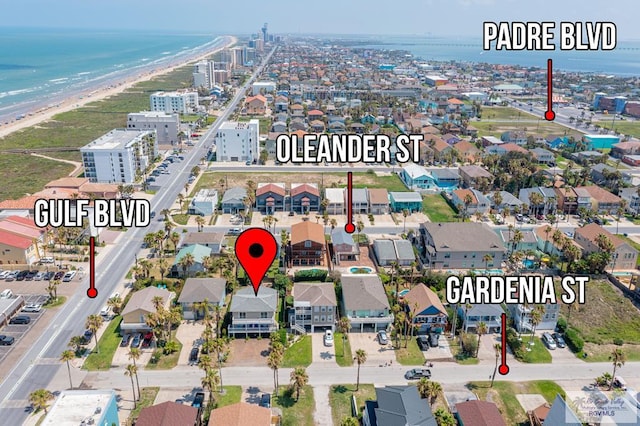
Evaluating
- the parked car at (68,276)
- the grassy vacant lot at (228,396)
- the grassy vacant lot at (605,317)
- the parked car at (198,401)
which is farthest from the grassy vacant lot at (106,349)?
the grassy vacant lot at (605,317)

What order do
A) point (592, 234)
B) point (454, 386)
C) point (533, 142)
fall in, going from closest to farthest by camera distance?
1. point (454, 386)
2. point (592, 234)
3. point (533, 142)

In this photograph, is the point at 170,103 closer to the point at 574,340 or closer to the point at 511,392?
the point at 574,340

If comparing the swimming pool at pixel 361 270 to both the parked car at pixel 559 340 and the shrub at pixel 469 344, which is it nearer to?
the shrub at pixel 469 344

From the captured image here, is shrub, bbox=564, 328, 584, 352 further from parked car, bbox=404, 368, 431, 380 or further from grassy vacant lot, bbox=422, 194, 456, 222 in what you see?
grassy vacant lot, bbox=422, 194, 456, 222

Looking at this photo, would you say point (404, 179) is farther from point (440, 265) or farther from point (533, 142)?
point (533, 142)

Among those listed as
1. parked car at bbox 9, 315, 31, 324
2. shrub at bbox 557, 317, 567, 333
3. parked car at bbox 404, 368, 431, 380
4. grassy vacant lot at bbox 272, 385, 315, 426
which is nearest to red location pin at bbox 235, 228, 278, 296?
grassy vacant lot at bbox 272, 385, 315, 426

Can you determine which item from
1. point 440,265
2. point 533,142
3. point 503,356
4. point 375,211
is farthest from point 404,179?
point 503,356
